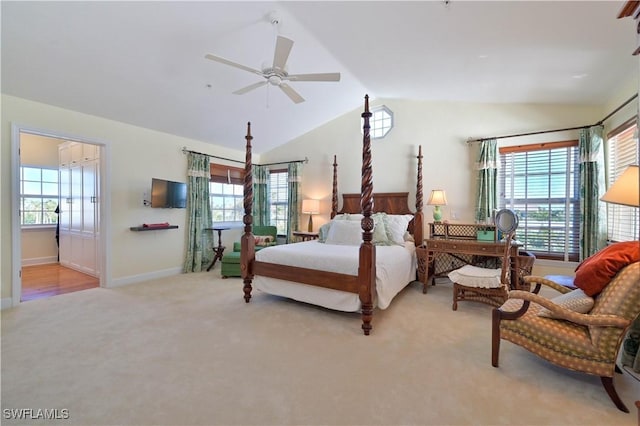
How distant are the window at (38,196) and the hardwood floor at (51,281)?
105 cm

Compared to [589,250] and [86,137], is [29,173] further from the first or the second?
[589,250]

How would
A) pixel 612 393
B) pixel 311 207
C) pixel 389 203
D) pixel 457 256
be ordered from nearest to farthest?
1. pixel 612 393
2. pixel 457 256
3. pixel 389 203
4. pixel 311 207

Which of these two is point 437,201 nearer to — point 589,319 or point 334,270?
point 334,270

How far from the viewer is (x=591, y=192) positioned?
11.4 feet

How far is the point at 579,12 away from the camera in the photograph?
2088 mm

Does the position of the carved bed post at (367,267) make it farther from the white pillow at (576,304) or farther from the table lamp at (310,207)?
the table lamp at (310,207)

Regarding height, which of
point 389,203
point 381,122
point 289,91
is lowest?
point 389,203

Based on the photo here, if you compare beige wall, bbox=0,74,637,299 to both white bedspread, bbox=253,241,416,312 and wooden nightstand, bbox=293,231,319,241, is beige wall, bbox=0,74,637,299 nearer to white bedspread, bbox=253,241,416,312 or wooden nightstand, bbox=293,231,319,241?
wooden nightstand, bbox=293,231,319,241

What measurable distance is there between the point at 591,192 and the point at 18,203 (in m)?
7.23

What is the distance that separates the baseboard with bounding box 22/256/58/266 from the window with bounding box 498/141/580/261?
899 centimetres

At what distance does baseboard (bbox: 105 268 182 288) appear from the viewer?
13.8ft

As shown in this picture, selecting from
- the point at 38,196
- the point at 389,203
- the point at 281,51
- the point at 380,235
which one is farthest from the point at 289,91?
the point at 38,196

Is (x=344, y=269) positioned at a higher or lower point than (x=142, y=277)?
higher

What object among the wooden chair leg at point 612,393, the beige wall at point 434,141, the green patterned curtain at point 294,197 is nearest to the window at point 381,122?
the beige wall at point 434,141
